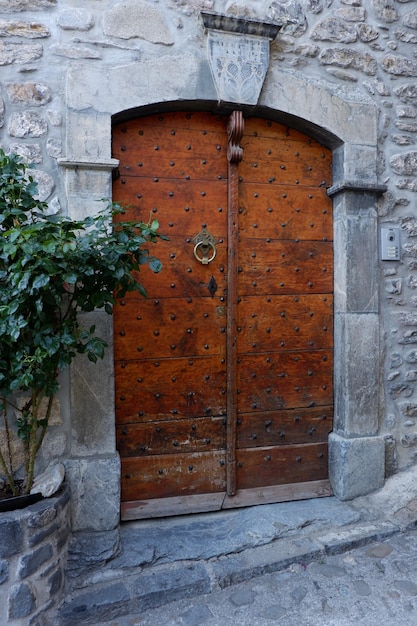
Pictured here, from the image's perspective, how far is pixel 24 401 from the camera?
2211 millimetres

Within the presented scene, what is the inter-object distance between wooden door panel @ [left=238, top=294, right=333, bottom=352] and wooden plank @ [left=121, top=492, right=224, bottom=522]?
0.90 metres

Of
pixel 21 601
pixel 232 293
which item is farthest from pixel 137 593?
pixel 232 293

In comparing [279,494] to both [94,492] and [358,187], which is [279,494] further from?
[358,187]

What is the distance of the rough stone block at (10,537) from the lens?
70.2 inches

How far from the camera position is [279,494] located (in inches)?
108

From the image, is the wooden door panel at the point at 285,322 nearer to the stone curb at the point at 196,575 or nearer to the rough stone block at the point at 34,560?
the stone curb at the point at 196,575

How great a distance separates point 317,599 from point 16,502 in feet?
4.63

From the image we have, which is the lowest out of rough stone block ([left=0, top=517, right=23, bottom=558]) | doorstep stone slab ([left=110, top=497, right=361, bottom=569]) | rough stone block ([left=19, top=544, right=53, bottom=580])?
doorstep stone slab ([left=110, top=497, right=361, bottom=569])

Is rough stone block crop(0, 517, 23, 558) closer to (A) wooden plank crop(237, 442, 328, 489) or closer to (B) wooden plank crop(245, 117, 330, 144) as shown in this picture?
(A) wooden plank crop(237, 442, 328, 489)

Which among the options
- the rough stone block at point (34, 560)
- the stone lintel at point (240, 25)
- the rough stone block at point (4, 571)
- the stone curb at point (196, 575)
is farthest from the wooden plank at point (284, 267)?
the rough stone block at point (4, 571)

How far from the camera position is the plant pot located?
1896mm

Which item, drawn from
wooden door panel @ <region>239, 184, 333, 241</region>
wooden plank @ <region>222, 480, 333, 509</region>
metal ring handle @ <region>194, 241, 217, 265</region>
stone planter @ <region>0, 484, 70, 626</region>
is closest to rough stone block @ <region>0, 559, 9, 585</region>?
stone planter @ <region>0, 484, 70, 626</region>

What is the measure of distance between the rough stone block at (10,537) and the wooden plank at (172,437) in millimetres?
764

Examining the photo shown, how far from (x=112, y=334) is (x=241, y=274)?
851mm
